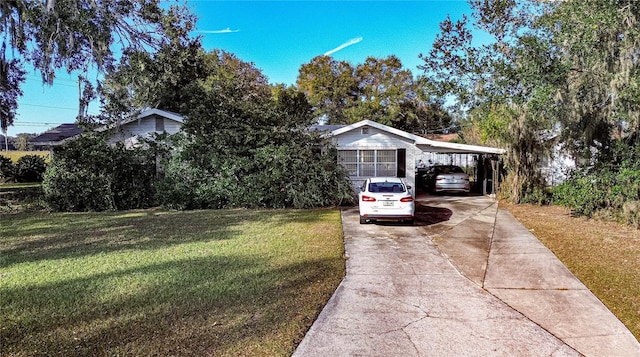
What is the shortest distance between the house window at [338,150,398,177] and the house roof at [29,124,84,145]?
10.3 metres

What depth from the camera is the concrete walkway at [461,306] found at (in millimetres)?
3887

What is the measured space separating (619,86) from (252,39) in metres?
17.5

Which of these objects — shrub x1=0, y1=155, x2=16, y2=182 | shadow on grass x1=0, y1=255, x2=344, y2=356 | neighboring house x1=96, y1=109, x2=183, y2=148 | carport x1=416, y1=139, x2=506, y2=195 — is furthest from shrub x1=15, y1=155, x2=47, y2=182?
shadow on grass x1=0, y1=255, x2=344, y2=356

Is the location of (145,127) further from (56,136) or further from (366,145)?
(366,145)

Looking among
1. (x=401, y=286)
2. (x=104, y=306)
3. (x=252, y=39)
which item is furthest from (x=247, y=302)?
(x=252, y=39)

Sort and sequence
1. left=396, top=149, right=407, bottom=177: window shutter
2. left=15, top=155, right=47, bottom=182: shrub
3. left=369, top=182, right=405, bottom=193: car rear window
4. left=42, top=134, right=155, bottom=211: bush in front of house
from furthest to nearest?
left=15, top=155, right=47, bottom=182: shrub → left=396, top=149, right=407, bottom=177: window shutter → left=42, top=134, right=155, bottom=211: bush in front of house → left=369, top=182, right=405, bottom=193: car rear window

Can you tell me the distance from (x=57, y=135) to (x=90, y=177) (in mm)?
5714

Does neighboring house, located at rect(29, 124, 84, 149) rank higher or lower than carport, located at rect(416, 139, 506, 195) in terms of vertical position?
higher

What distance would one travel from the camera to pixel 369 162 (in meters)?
15.6

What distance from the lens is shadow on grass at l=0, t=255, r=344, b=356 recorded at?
3.78 metres

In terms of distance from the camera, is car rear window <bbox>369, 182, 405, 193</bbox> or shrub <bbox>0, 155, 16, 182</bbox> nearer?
car rear window <bbox>369, 182, 405, 193</bbox>

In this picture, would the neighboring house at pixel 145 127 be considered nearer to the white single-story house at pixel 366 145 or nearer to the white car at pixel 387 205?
the white single-story house at pixel 366 145

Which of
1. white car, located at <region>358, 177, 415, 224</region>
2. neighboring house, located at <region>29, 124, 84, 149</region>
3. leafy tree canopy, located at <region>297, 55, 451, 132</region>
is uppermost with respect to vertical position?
leafy tree canopy, located at <region>297, 55, 451, 132</region>

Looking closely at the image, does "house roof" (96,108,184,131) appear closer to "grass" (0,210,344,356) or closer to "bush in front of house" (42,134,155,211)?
"bush in front of house" (42,134,155,211)
